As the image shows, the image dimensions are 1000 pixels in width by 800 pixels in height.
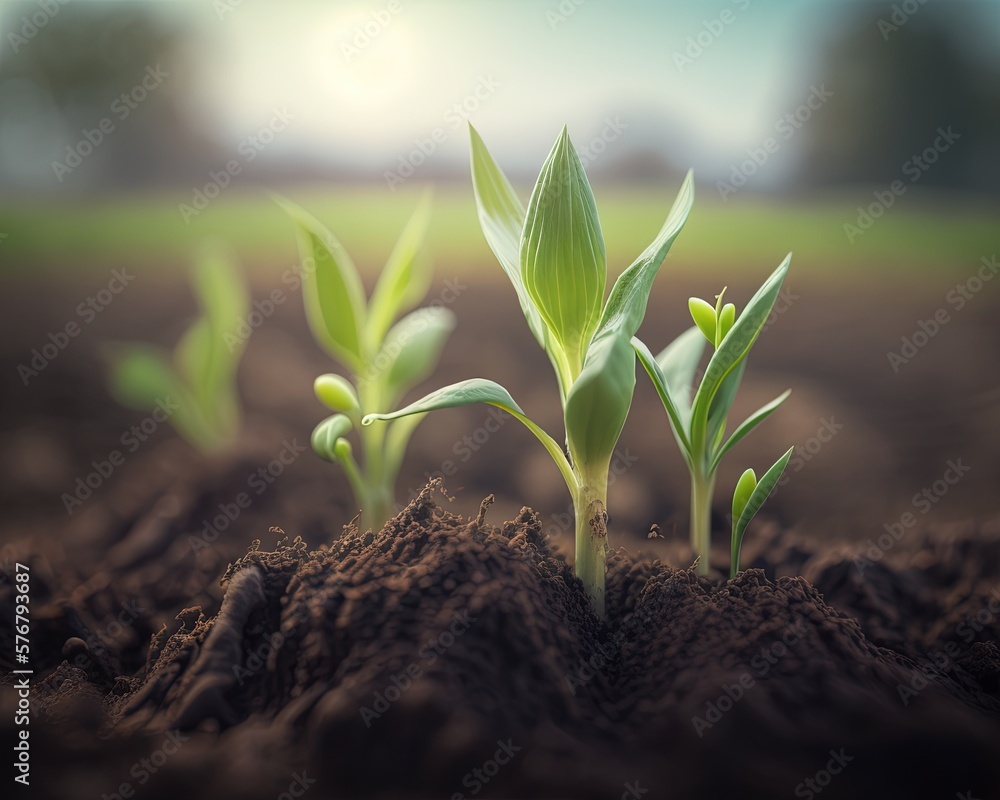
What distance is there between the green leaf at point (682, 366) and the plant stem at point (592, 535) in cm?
18

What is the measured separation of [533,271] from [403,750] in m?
0.46

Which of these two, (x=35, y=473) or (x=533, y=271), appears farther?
(x=35, y=473)

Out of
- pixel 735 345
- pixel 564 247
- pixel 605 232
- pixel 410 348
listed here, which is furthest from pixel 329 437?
pixel 605 232

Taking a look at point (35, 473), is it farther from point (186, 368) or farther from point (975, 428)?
point (975, 428)

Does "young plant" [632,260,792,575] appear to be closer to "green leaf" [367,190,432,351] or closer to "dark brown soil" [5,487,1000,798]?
"dark brown soil" [5,487,1000,798]

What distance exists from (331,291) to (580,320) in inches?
18.7

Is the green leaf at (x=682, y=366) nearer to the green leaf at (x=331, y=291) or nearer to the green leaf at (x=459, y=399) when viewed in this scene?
the green leaf at (x=459, y=399)

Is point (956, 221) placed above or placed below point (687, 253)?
above

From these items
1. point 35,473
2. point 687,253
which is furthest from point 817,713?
point 687,253

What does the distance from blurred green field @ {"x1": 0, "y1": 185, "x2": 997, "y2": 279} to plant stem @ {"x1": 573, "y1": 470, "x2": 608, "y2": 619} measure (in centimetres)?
147

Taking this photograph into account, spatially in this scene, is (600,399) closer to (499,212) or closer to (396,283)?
(499,212)

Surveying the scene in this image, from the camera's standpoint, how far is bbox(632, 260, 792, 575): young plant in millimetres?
700

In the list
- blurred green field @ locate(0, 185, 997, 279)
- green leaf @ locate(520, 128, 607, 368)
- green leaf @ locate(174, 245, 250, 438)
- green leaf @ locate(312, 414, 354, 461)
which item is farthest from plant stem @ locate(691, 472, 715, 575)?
blurred green field @ locate(0, 185, 997, 279)

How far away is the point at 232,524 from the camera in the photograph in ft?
4.06
